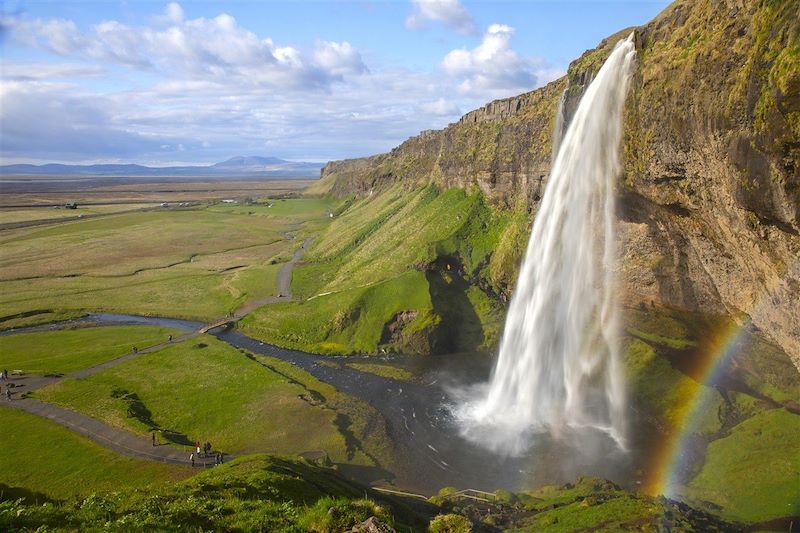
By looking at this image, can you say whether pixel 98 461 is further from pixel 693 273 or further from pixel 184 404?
pixel 693 273

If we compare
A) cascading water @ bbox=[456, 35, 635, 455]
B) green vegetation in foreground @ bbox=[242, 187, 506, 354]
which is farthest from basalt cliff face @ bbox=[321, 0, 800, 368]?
green vegetation in foreground @ bbox=[242, 187, 506, 354]

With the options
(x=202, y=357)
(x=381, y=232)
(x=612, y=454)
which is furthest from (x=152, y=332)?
(x=612, y=454)

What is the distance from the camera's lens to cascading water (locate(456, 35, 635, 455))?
4038 centimetres

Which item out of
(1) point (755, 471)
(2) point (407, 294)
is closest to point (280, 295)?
(2) point (407, 294)

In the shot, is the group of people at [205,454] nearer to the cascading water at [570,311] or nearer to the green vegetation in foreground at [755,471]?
the cascading water at [570,311]

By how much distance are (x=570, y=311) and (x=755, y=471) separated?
20.4m

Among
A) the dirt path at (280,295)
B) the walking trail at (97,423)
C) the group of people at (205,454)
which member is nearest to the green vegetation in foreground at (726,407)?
the group of people at (205,454)

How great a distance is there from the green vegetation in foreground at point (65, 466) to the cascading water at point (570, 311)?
967 inches

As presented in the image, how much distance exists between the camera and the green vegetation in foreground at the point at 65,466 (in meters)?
32.8

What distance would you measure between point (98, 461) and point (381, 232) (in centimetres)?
6924

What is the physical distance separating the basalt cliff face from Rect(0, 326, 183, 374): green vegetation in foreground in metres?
58.7

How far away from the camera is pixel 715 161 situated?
27.4 m

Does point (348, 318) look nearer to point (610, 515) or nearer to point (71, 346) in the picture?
point (71, 346)

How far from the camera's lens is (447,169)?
98.8 meters
